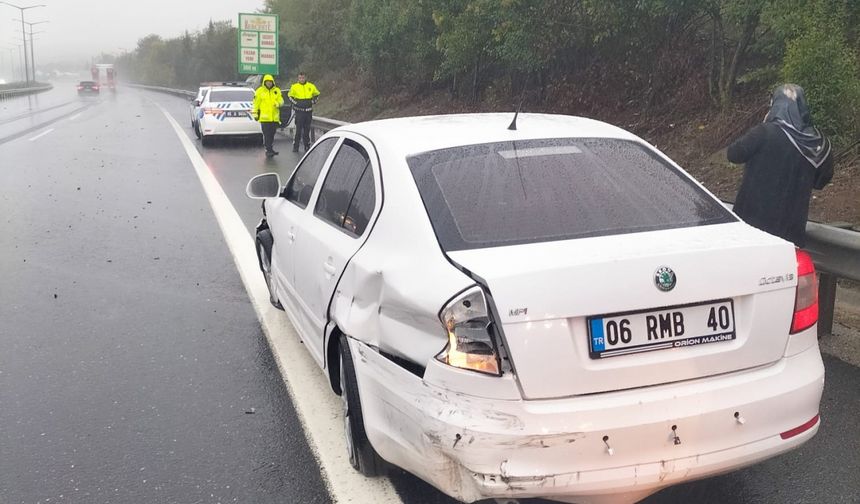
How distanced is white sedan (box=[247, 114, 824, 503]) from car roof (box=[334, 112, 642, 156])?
187 millimetres

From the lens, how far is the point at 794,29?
8859 mm

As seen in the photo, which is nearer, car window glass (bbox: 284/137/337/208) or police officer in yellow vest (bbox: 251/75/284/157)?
car window glass (bbox: 284/137/337/208)

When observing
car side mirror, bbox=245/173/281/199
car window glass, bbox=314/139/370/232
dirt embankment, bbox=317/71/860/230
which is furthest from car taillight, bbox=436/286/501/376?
dirt embankment, bbox=317/71/860/230

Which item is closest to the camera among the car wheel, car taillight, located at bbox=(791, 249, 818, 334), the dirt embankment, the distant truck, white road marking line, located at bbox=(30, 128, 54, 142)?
car taillight, located at bbox=(791, 249, 818, 334)

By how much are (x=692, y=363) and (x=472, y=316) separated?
78cm

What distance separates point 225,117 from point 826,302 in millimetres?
18049

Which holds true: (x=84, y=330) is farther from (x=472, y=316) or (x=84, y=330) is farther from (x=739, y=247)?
(x=739, y=247)

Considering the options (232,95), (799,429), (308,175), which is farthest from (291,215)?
(232,95)

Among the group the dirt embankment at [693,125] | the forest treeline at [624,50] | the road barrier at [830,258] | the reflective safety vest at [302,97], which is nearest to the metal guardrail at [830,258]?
the road barrier at [830,258]

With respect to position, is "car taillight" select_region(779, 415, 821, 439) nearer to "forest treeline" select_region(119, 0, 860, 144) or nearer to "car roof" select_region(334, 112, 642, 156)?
"car roof" select_region(334, 112, 642, 156)

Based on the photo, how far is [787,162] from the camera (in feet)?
16.6

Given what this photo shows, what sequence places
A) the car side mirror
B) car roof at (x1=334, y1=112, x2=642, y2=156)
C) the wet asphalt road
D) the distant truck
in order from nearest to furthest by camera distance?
the wet asphalt road
car roof at (x1=334, y1=112, x2=642, y2=156)
the car side mirror
the distant truck

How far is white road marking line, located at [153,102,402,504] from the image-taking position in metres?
3.31

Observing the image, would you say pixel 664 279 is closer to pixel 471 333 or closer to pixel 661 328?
pixel 661 328
